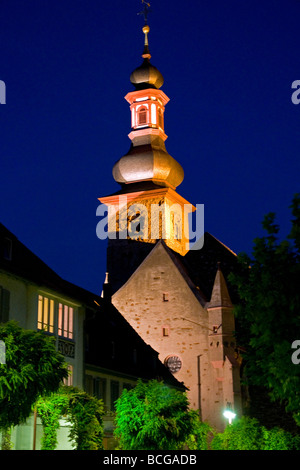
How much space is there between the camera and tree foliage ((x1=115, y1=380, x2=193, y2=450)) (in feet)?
98.6

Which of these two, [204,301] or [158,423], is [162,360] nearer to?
[204,301]

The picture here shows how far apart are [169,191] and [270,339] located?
2236 inches

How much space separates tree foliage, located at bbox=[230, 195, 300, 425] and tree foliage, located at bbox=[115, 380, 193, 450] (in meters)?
4.44

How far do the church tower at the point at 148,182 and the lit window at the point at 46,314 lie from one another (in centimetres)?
4104

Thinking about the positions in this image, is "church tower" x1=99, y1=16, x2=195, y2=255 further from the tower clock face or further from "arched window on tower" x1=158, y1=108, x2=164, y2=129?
the tower clock face

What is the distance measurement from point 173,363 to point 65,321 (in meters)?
23.0

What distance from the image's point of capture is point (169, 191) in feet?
266

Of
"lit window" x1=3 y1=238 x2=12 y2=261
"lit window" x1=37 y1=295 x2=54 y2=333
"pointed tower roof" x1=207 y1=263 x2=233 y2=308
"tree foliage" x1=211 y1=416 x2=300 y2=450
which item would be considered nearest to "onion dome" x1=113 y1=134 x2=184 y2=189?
"pointed tower roof" x1=207 y1=263 x2=233 y2=308

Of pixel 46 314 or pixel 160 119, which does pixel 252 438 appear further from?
pixel 160 119

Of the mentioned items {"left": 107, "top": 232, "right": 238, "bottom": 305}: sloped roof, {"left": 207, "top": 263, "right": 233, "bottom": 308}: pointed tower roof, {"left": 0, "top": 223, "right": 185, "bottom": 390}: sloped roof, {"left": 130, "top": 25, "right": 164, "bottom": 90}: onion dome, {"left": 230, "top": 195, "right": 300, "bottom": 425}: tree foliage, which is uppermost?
{"left": 130, "top": 25, "right": 164, "bottom": 90}: onion dome

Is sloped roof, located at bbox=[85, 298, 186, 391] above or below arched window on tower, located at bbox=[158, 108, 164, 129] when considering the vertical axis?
below

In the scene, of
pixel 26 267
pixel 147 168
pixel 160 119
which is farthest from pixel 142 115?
pixel 26 267

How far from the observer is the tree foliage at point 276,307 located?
79.9 ft

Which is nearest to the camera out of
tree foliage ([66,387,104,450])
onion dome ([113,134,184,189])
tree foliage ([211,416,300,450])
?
tree foliage ([66,387,104,450])
